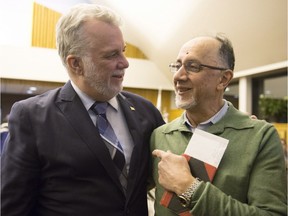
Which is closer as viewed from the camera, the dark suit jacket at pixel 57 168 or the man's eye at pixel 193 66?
the dark suit jacket at pixel 57 168

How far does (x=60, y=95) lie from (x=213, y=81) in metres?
0.72

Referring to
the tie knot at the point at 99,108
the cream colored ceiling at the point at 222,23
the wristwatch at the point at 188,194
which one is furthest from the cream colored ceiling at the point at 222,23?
the wristwatch at the point at 188,194

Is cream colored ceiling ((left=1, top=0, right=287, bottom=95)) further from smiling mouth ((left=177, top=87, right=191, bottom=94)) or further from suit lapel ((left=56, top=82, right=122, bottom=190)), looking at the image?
suit lapel ((left=56, top=82, right=122, bottom=190))

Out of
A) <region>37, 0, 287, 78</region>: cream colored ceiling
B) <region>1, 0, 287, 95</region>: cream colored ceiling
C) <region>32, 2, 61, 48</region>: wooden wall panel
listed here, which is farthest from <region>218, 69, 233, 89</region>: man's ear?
<region>32, 2, 61, 48</region>: wooden wall panel

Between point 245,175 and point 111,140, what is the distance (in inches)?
22.9

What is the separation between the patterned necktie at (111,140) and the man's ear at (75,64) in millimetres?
179

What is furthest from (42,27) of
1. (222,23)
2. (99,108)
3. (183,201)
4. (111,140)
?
(183,201)

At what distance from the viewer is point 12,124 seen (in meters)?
1.28

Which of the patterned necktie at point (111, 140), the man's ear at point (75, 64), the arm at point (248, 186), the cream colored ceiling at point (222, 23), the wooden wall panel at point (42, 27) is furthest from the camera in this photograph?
the wooden wall panel at point (42, 27)

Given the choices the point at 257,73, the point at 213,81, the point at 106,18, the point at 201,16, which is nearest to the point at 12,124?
the point at 106,18

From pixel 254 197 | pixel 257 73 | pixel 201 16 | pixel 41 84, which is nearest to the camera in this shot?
pixel 254 197

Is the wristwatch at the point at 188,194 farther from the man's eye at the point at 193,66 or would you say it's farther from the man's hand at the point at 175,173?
the man's eye at the point at 193,66

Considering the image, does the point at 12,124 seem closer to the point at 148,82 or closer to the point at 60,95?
the point at 60,95

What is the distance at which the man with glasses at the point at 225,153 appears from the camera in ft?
3.79
